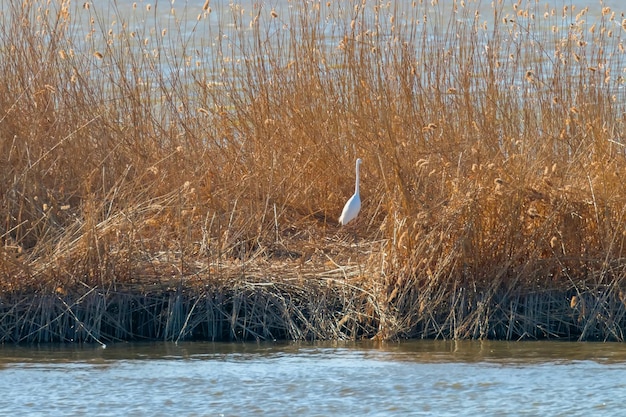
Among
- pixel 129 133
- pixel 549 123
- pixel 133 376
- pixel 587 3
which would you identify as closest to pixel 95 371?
pixel 133 376

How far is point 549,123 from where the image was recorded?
25.8ft

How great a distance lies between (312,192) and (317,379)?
2810 mm

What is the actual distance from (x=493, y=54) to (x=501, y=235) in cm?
190

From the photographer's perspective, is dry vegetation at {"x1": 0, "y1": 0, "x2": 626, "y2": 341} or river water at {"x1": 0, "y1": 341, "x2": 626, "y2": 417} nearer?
river water at {"x1": 0, "y1": 341, "x2": 626, "y2": 417}

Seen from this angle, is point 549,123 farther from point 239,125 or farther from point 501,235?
point 239,125

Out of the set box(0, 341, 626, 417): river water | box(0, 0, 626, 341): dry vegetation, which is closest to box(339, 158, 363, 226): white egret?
box(0, 0, 626, 341): dry vegetation

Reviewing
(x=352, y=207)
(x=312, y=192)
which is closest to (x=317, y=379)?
(x=352, y=207)

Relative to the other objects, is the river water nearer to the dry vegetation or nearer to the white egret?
the dry vegetation

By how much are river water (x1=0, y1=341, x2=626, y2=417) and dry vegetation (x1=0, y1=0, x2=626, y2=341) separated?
228 millimetres

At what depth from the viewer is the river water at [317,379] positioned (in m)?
5.12

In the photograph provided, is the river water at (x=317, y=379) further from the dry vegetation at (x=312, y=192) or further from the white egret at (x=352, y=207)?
the white egret at (x=352, y=207)

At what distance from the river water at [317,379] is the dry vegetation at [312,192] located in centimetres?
23

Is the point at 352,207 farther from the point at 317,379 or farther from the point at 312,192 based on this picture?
the point at 317,379

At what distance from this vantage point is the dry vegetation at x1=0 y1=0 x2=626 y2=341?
6449mm
